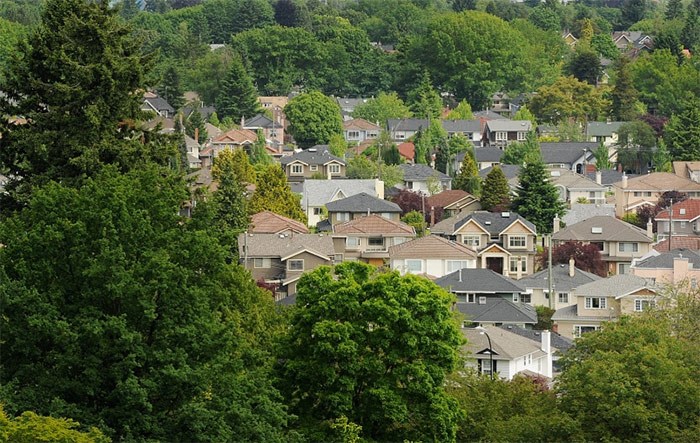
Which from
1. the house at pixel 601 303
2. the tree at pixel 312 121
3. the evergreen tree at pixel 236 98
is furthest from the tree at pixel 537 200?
the evergreen tree at pixel 236 98

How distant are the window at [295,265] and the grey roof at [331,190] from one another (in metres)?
15.5

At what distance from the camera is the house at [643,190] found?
223 ft

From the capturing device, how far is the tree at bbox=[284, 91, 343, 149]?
294 ft

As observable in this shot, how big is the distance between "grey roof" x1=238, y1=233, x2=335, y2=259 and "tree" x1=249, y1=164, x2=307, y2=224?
683 centimetres

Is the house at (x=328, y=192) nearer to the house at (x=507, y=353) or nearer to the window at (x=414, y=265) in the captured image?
the window at (x=414, y=265)

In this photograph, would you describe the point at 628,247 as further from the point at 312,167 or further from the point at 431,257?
the point at 312,167

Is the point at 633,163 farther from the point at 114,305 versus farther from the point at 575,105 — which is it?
the point at 114,305

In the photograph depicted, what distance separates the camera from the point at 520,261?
56.4 meters

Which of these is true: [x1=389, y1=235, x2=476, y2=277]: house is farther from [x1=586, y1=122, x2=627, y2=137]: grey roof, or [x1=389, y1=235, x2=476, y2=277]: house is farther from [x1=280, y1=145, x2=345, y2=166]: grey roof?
[x1=586, y1=122, x2=627, y2=137]: grey roof

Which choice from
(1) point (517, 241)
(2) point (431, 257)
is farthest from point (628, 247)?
(2) point (431, 257)

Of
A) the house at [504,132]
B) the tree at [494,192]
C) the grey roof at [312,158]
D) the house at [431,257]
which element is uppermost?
the house at [504,132]

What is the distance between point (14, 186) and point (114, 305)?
4.64 metres

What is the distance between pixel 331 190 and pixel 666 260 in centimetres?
2000

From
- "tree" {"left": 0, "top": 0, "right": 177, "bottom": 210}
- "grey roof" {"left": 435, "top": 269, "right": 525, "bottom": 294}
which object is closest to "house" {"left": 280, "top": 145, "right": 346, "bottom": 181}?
"grey roof" {"left": 435, "top": 269, "right": 525, "bottom": 294}
